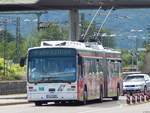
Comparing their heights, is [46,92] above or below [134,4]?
below

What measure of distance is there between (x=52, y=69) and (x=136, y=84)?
19.8 meters

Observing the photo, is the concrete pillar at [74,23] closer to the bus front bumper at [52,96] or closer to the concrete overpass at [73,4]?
the concrete overpass at [73,4]

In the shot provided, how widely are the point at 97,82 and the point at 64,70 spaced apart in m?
4.67

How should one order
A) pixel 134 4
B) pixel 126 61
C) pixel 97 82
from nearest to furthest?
pixel 97 82, pixel 134 4, pixel 126 61

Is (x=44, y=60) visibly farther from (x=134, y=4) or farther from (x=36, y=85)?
(x=134, y=4)

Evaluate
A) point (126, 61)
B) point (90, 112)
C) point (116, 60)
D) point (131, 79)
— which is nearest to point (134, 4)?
point (131, 79)

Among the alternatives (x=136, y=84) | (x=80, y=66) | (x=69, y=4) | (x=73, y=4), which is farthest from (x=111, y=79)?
(x=69, y=4)

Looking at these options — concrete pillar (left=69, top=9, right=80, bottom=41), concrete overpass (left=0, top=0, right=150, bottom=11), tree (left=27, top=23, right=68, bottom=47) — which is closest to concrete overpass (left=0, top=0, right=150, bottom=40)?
concrete overpass (left=0, top=0, right=150, bottom=11)

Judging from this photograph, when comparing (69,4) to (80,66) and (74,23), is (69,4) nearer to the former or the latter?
(74,23)

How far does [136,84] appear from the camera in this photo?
5128 cm

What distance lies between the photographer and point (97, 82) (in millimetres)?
36656

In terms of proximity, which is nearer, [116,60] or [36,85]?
[36,85]

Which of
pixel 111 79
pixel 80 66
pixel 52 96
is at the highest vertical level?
pixel 80 66

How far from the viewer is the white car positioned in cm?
5088
